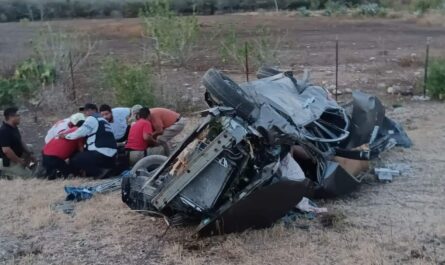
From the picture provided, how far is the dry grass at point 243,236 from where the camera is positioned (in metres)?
6.10

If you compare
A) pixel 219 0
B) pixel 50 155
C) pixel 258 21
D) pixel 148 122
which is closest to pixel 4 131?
pixel 50 155

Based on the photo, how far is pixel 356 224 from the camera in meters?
→ 6.81

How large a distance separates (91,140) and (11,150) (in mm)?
1226

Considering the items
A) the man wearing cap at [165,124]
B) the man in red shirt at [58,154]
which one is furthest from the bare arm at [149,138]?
the man in red shirt at [58,154]

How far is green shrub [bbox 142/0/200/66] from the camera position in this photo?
15.6m

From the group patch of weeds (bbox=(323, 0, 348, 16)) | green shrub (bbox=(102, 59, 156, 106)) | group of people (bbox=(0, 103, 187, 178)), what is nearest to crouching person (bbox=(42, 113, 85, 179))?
group of people (bbox=(0, 103, 187, 178))

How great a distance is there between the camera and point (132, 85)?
39.5 feet

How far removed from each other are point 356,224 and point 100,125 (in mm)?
3664

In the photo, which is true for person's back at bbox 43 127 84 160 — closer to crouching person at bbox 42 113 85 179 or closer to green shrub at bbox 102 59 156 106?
crouching person at bbox 42 113 85 179

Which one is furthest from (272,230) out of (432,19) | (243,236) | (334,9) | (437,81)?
(334,9)

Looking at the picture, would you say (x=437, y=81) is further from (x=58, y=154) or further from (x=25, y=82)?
(x=25, y=82)

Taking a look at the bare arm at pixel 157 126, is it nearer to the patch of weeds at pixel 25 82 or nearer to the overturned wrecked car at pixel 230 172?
the overturned wrecked car at pixel 230 172

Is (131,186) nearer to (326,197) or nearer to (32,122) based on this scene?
(326,197)


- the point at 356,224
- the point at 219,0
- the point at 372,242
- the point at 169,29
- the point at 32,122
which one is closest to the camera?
the point at 372,242
